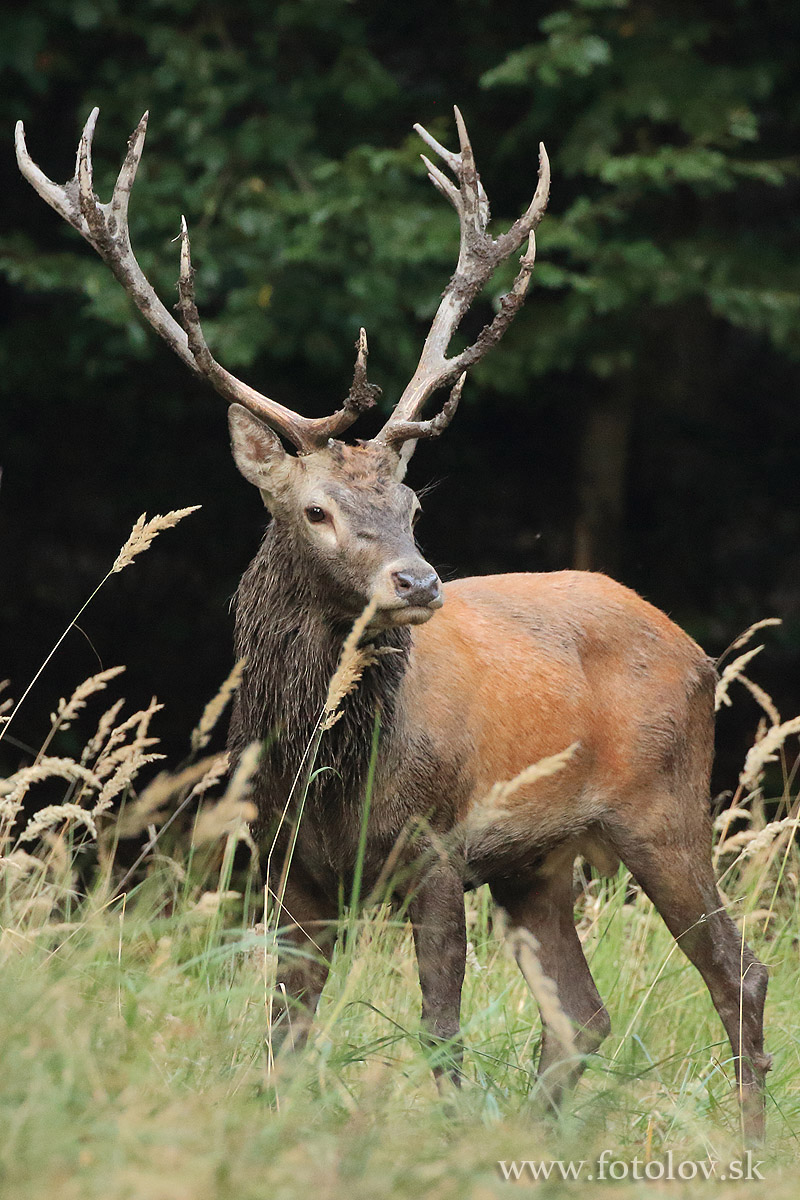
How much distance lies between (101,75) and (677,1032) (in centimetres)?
532

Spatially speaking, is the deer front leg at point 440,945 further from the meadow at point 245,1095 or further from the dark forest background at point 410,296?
the dark forest background at point 410,296

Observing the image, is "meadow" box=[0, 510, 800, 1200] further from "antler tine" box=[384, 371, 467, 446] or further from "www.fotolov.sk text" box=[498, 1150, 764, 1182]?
"antler tine" box=[384, 371, 467, 446]

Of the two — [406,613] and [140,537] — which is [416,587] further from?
[140,537]

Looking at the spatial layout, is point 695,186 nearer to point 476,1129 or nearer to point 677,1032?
point 677,1032

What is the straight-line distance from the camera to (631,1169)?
2.96m

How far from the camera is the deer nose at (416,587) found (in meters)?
3.82

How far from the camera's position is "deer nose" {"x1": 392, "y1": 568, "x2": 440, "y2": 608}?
150 inches

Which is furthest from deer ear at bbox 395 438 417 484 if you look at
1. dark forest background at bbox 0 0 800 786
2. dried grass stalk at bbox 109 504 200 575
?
dark forest background at bbox 0 0 800 786

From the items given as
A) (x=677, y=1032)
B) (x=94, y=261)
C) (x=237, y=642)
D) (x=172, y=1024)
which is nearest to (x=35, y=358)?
(x=94, y=261)

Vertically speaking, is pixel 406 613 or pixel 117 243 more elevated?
pixel 117 243

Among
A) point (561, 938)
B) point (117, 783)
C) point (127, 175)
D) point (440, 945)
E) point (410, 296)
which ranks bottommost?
point (561, 938)

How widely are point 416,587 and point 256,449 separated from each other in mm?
813

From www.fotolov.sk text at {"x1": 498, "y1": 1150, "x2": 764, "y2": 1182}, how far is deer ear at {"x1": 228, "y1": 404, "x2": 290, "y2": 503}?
211 centimetres

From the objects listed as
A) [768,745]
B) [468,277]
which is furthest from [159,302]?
[768,745]
